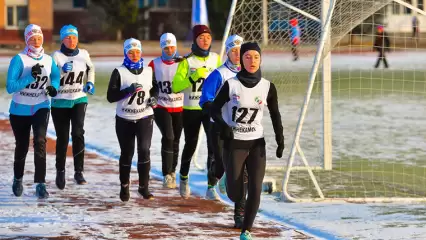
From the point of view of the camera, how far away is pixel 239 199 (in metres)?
9.35

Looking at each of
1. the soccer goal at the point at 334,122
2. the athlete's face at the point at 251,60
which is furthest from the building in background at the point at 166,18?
the athlete's face at the point at 251,60

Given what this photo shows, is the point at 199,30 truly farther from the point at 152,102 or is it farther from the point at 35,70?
the point at 35,70

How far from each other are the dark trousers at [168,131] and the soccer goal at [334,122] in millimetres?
1335

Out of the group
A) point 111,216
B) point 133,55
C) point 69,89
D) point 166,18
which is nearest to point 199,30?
point 133,55

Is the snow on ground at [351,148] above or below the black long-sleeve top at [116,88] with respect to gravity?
below

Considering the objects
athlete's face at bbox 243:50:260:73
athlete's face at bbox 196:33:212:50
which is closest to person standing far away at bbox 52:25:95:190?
athlete's face at bbox 196:33:212:50

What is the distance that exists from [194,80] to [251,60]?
2.72m

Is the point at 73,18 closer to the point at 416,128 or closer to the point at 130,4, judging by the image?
the point at 130,4

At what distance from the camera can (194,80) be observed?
1152 cm

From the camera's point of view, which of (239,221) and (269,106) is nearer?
(269,106)

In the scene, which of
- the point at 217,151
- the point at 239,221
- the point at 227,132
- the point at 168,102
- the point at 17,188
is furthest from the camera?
the point at 168,102

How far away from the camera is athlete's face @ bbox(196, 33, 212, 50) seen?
1137 centimetres

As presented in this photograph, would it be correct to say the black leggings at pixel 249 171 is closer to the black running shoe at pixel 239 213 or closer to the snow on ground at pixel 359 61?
the black running shoe at pixel 239 213

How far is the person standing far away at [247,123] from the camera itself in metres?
8.89
